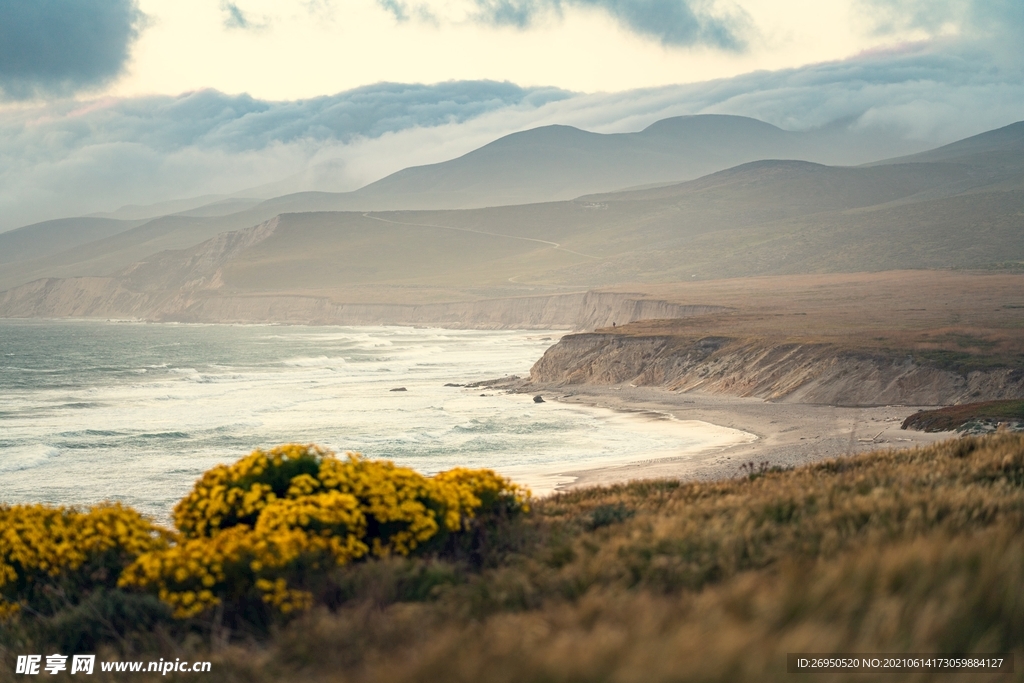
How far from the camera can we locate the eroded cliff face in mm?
47156

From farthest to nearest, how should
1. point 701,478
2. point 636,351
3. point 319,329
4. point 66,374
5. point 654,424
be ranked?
point 319,329
point 66,374
point 636,351
point 654,424
point 701,478

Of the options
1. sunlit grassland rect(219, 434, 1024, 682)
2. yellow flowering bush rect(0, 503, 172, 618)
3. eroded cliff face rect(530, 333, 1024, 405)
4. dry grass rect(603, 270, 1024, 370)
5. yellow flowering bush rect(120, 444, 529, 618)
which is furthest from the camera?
dry grass rect(603, 270, 1024, 370)

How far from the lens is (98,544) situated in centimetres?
Answer: 941

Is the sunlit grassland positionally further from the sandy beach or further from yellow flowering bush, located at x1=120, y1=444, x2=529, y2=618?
the sandy beach

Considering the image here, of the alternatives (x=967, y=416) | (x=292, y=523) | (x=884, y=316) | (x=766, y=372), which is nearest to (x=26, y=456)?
(x=292, y=523)

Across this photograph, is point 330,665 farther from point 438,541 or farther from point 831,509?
point 831,509

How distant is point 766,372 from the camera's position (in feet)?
181

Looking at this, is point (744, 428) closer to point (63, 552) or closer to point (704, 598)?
point (63, 552)

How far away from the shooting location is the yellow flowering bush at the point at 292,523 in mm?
7848

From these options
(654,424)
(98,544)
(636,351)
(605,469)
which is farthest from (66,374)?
(98,544)

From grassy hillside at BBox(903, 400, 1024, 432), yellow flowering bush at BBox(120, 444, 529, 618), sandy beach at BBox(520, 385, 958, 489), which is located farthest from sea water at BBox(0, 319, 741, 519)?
yellow flowering bush at BBox(120, 444, 529, 618)

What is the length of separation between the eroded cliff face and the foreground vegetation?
1556 inches

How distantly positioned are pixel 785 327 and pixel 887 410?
22.0 meters

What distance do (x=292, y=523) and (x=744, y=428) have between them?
35.7m
